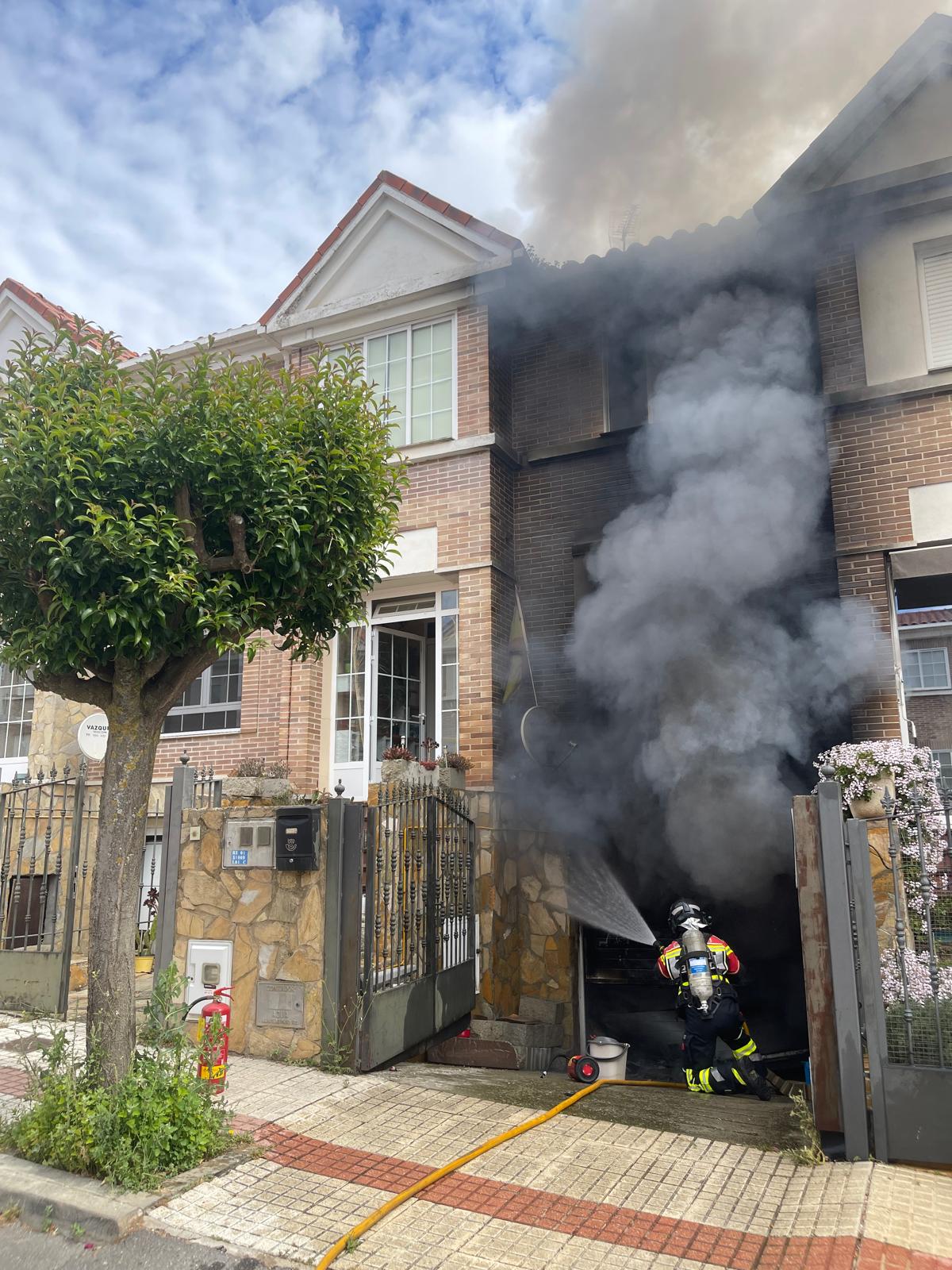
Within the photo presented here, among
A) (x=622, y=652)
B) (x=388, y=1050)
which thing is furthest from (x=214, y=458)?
(x=622, y=652)

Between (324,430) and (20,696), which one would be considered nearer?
(324,430)

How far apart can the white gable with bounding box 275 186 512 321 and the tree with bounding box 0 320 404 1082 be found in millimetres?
5909

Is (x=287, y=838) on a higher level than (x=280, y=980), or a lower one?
higher

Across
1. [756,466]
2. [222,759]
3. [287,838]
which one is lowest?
[287,838]

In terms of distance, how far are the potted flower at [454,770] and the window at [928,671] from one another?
14.6 m

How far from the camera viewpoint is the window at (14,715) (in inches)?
522

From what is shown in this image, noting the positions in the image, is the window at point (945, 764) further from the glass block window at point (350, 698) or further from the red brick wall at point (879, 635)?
the glass block window at point (350, 698)

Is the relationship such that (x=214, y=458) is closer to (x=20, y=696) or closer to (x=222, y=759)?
(x=222, y=759)

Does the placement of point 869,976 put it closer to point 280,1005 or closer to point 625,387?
point 280,1005

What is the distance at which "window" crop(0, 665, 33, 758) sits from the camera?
43.5 feet

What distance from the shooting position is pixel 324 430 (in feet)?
18.4

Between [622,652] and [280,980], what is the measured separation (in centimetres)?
478

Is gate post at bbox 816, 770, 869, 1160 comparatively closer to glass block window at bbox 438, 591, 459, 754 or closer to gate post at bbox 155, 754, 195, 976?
gate post at bbox 155, 754, 195, 976

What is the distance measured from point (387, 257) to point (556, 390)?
113 inches
